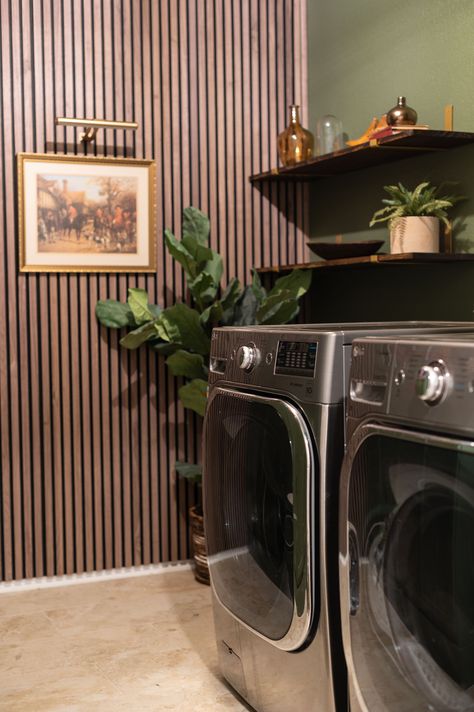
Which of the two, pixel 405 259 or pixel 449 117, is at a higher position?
pixel 449 117

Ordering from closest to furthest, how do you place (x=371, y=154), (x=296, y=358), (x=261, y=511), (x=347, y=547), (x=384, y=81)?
(x=347, y=547)
(x=296, y=358)
(x=261, y=511)
(x=371, y=154)
(x=384, y=81)

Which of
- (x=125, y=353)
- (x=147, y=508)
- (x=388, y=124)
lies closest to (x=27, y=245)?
(x=125, y=353)

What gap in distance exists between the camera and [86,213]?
150 inches

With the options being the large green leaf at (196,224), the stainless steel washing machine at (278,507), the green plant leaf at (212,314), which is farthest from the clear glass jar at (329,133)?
the stainless steel washing machine at (278,507)

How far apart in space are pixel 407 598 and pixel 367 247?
1.76 metres

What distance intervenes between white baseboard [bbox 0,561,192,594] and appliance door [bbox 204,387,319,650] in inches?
51.0

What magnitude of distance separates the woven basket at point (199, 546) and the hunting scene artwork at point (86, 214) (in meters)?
1.20

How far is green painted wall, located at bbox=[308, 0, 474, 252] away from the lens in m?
3.01

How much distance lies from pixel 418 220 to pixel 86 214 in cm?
153

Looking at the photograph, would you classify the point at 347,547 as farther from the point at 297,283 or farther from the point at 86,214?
the point at 86,214

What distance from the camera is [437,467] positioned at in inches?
65.3

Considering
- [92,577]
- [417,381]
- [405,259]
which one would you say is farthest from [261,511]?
[92,577]

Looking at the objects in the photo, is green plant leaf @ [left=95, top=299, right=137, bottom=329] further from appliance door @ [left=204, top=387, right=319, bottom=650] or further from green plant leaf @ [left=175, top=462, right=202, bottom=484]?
appliance door @ [left=204, top=387, right=319, bottom=650]

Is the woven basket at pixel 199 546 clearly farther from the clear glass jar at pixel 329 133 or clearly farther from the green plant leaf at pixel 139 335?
the clear glass jar at pixel 329 133
